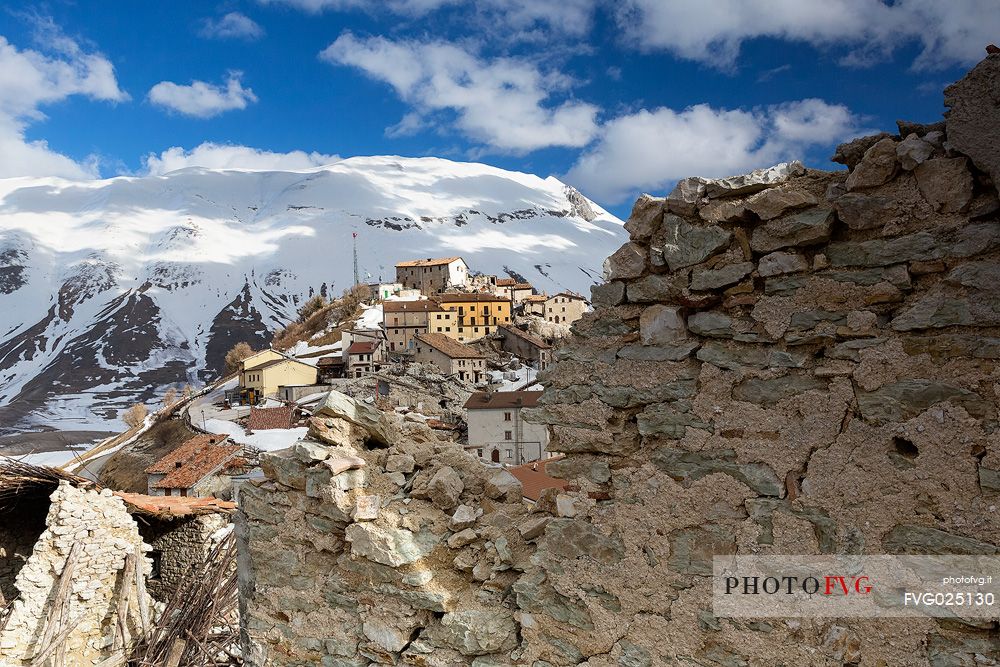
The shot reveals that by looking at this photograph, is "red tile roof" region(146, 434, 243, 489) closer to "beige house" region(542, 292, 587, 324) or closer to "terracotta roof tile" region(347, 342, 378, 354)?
"terracotta roof tile" region(347, 342, 378, 354)

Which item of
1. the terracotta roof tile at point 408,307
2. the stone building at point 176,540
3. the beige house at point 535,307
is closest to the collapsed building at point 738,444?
the stone building at point 176,540

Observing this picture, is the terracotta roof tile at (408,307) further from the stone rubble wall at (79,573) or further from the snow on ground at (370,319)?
the stone rubble wall at (79,573)

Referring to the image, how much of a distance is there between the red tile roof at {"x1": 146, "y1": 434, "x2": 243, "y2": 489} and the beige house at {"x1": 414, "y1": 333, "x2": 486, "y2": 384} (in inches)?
1048

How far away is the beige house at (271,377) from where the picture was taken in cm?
5309

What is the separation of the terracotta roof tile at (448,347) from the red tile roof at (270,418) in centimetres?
1659

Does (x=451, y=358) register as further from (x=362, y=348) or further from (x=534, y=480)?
(x=534, y=480)

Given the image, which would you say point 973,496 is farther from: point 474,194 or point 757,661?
point 474,194

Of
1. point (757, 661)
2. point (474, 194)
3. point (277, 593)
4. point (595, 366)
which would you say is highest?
point (474, 194)

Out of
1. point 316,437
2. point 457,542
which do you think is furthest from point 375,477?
point 457,542

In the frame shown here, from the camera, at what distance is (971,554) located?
274cm

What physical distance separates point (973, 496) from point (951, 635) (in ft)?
2.21

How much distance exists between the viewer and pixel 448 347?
57.2 metres

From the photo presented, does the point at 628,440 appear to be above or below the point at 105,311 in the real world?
below

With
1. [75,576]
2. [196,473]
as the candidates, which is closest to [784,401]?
[75,576]
